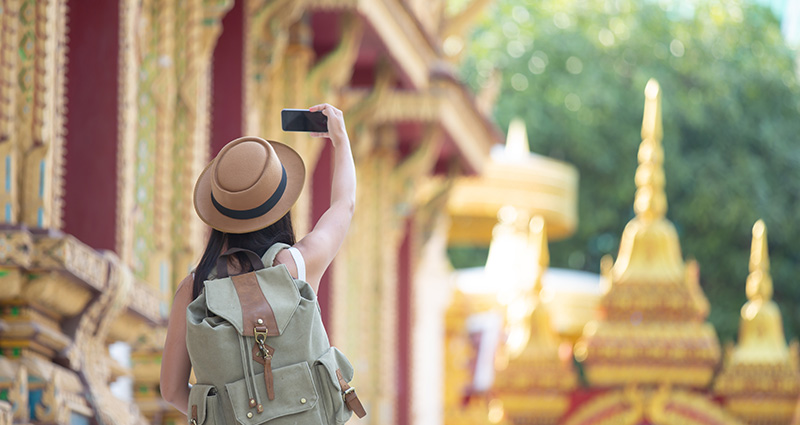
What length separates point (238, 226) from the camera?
172 inches

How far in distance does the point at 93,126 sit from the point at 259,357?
9.84 ft

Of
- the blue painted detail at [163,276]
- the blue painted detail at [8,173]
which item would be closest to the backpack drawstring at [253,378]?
the blue painted detail at [8,173]

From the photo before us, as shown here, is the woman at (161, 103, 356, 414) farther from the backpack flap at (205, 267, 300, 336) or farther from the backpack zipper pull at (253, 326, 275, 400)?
the backpack zipper pull at (253, 326, 275, 400)

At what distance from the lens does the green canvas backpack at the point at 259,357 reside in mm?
4172

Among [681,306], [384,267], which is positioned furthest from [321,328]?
[681,306]

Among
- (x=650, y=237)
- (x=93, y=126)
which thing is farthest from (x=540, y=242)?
(x=93, y=126)

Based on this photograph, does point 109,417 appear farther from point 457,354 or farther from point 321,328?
point 457,354

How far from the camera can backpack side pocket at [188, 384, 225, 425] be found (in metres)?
4.17

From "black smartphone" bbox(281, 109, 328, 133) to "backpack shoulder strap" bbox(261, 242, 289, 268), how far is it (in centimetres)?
39

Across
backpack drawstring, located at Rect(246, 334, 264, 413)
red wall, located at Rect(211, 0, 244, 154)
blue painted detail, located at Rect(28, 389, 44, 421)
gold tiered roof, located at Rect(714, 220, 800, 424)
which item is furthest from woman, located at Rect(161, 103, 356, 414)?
gold tiered roof, located at Rect(714, 220, 800, 424)

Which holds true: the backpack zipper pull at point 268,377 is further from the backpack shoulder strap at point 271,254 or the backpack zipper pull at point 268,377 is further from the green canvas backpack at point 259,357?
the backpack shoulder strap at point 271,254

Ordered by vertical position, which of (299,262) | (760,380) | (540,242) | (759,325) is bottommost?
(760,380)

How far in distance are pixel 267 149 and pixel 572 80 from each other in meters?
34.4

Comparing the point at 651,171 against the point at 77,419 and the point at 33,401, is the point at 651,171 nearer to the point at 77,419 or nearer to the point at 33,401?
the point at 77,419
